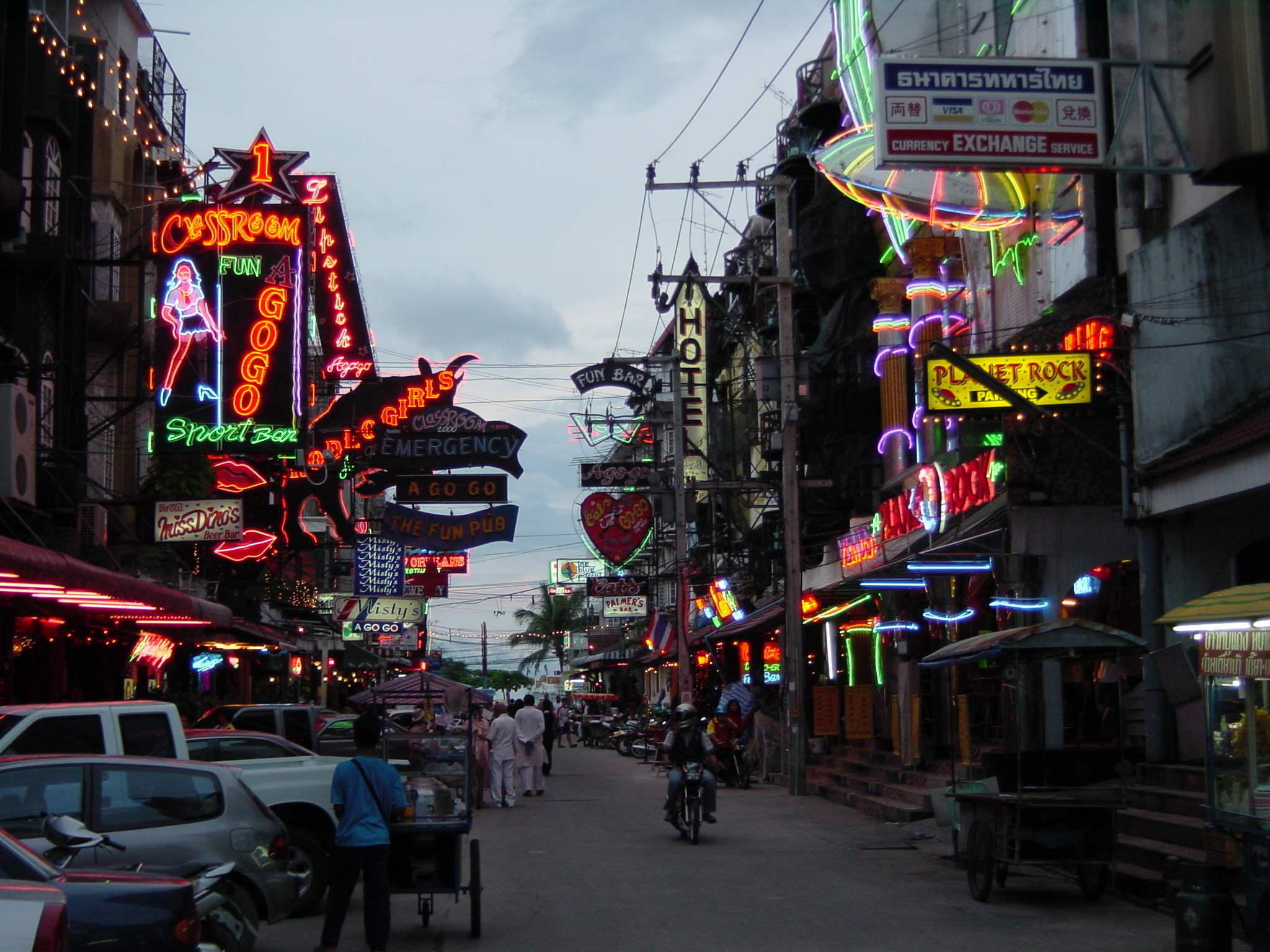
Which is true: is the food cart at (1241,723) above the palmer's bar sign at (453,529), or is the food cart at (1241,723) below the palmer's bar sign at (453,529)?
below

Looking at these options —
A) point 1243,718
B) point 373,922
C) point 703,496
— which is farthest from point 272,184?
point 703,496

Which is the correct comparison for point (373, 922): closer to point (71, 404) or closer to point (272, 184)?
point (71, 404)

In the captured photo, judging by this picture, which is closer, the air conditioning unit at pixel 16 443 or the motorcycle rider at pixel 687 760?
the motorcycle rider at pixel 687 760

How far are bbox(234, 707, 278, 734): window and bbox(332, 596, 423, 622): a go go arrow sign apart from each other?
18.6 meters

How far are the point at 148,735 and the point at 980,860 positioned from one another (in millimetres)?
7190

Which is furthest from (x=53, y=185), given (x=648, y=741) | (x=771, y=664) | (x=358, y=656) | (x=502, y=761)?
(x=771, y=664)

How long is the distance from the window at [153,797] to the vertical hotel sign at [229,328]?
13815 millimetres

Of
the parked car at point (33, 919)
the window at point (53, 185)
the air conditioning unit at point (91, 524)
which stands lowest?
the parked car at point (33, 919)

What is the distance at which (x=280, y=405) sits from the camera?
23.2 metres

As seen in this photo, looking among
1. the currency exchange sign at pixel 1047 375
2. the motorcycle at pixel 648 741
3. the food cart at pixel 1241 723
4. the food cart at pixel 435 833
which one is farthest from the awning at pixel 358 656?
the food cart at pixel 1241 723

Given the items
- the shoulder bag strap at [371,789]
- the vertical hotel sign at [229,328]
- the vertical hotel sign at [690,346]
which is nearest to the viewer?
the shoulder bag strap at [371,789]

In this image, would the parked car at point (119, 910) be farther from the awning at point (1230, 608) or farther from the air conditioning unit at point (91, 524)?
the air conditioning unit at point (91, 524)

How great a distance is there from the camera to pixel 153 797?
9336 mm

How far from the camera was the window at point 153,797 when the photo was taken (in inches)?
356
